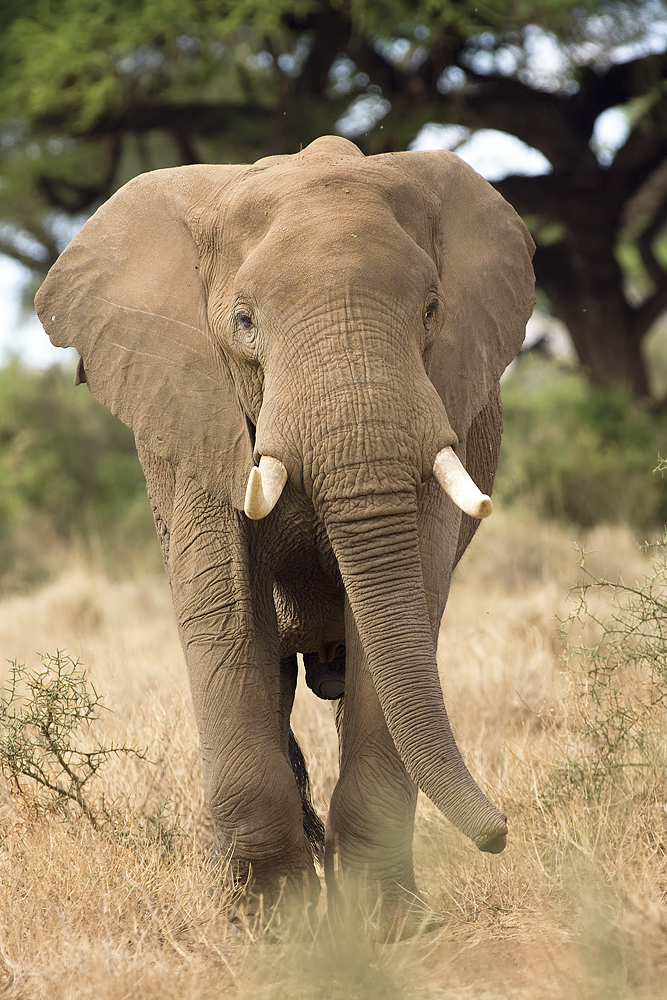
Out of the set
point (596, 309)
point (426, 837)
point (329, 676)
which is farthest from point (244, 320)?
point (596, 309)

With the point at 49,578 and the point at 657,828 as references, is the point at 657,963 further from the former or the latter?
the point at 49,578

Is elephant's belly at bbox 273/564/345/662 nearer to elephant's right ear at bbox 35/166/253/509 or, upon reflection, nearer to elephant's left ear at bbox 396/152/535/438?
elephant's right ear at bbox 35/166/253/509

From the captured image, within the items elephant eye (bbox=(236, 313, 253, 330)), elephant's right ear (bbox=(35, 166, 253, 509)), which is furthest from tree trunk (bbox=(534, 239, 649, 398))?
elephant eye (bbox=(236, 313, 253, 330))

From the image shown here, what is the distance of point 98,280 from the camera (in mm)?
4441

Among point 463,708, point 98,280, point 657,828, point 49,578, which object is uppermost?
point 98,280

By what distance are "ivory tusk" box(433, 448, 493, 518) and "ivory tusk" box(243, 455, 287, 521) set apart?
0.46 metres

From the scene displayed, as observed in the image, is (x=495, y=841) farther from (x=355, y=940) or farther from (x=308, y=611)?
(x=308, y=611)

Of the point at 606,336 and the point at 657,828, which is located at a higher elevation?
the point at 657,828

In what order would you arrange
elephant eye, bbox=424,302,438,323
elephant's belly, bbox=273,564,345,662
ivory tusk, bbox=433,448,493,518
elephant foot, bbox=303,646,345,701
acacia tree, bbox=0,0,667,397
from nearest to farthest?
1. ivory tusk, bbox=433,448,493,518
2. elephant eye, bbox=424,302,438,323
3. elephant's belly, bbox=273,564,345,662
4. elephant foot, bbox=303,646,345,701
5. acacia tree, bbox=0,0,667,397

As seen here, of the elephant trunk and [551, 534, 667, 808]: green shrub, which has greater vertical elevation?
the elephant trunk

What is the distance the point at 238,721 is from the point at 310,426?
1107 mm

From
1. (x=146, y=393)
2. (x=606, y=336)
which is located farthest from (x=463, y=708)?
(x=606, y=336)

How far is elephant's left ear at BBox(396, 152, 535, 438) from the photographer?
4.29m

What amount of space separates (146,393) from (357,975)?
195 cm
